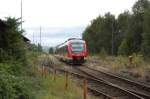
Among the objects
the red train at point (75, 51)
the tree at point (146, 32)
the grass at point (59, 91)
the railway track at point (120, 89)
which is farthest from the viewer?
the tree at point (146, 32)

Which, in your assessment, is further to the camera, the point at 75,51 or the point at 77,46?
the point at 77,46

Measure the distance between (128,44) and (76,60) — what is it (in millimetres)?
49678

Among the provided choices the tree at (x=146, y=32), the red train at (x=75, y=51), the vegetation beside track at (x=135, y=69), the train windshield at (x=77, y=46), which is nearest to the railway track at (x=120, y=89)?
the vegetation beside track at (x=135, y=69)

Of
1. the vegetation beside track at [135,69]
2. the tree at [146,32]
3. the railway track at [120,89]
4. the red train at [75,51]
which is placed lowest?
the railway track at [120,89]

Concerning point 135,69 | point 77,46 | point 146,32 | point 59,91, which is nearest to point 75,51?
point 77,46

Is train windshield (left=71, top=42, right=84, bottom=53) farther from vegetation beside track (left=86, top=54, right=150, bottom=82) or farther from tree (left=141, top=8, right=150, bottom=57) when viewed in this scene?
tree (left=141, top=8, right=150, bottom=57)

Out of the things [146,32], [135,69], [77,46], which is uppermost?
[146,32]

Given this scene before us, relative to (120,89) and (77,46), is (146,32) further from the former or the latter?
(120,89)

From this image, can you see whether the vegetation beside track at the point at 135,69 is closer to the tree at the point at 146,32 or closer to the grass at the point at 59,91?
the grass at the point at 59,91

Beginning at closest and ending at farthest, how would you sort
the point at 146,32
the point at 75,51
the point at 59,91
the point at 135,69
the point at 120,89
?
the point at 59,91 < the point at 120,89 < the point at 135,69 < the point at 75,51 < the point at 146,32

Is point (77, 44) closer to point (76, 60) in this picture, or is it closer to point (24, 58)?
point (76, 60)

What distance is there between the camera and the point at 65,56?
182ft

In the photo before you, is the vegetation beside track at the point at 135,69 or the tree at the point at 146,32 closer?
the vegetation beside track at the point at 135,69

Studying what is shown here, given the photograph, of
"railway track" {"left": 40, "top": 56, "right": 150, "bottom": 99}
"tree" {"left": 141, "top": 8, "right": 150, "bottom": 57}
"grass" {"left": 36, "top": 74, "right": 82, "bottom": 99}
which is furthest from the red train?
"tree" {"left": 141, "top": 8, "right": 150, "bottom": 57}
